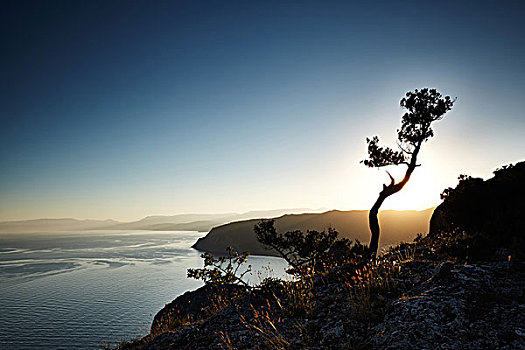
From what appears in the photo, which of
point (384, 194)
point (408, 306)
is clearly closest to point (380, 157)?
point (384, 194)

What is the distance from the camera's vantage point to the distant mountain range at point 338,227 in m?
109

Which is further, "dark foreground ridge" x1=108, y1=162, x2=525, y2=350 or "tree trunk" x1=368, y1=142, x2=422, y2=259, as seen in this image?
"tree trunk" x1=368, y1=142, x2=422, y2=259

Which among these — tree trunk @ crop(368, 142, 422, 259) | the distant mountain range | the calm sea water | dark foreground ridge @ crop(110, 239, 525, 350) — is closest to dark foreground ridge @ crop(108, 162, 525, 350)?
dark foreground ridge @ crop(110, 239, 525, 350)

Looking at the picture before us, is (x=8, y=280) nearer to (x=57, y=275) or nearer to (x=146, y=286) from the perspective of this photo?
(x=57, y=275)

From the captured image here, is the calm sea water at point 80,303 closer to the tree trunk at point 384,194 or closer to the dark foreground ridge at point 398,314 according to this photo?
the tree trunk at point 384,194

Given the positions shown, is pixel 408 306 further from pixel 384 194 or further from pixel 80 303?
pixel 80 303

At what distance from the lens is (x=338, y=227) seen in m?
157

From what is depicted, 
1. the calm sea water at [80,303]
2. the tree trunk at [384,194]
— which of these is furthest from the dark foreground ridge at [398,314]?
the calm sea water at [80,303]

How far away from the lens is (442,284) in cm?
624

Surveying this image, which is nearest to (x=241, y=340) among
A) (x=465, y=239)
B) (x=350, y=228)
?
(x=465, y=239)

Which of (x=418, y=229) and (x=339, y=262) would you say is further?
(x=418, y=229)

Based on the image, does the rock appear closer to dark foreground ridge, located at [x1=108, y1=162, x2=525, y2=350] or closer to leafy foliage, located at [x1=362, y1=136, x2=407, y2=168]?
dark foreground ridge, located at [x1=108, y1=162, x2=525, y2=350]

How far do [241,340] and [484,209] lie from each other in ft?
37.8

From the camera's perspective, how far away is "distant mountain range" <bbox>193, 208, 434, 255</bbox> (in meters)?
109
